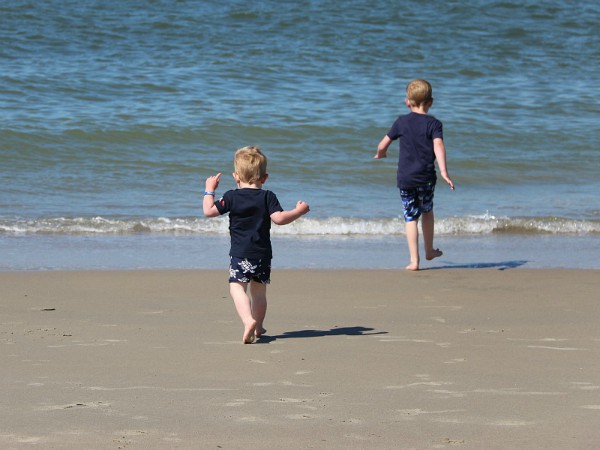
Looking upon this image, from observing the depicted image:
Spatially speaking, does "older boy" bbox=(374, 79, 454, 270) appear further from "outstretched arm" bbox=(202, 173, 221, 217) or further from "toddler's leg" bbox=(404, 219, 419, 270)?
"outstretched arm" bbox=(202, 173, 221, 217)

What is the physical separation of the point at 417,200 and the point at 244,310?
8.66 feet

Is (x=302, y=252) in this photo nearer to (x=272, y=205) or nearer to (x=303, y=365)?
(x=272, y=205)

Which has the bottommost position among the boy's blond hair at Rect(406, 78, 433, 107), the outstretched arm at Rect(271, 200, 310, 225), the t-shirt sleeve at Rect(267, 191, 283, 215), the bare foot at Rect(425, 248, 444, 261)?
the bare foot at Rect(425, 248, 444, 261)

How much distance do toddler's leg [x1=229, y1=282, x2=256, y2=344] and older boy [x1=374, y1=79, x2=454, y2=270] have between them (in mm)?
2332

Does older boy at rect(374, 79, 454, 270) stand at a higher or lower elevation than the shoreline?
higher

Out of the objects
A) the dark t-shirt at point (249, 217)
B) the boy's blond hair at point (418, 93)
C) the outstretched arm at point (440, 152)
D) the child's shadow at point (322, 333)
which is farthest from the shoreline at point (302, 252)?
the dark t-shirt at point (249, 217)

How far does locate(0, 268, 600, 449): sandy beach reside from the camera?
11.0 ft

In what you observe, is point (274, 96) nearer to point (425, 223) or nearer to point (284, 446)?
point (425, 223)

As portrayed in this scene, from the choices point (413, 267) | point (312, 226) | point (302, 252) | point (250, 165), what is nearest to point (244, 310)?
point (250, 165)

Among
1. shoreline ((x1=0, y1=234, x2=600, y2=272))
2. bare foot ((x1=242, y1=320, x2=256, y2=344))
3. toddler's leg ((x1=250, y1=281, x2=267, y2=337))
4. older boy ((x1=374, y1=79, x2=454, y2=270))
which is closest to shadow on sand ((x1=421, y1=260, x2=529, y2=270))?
shoreline ((x1=0, y1=234, x2=600, y2=272))

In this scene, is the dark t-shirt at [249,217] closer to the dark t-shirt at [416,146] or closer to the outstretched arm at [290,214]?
the outstretched arm at [290,214]

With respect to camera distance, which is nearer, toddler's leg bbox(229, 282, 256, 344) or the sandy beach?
the sandy beach

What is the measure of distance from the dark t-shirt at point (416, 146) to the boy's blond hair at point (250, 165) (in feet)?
7.54

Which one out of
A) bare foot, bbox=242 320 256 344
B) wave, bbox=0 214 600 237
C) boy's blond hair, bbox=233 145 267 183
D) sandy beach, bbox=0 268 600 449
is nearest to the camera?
sandy beach, bbox=0 268 600 449
